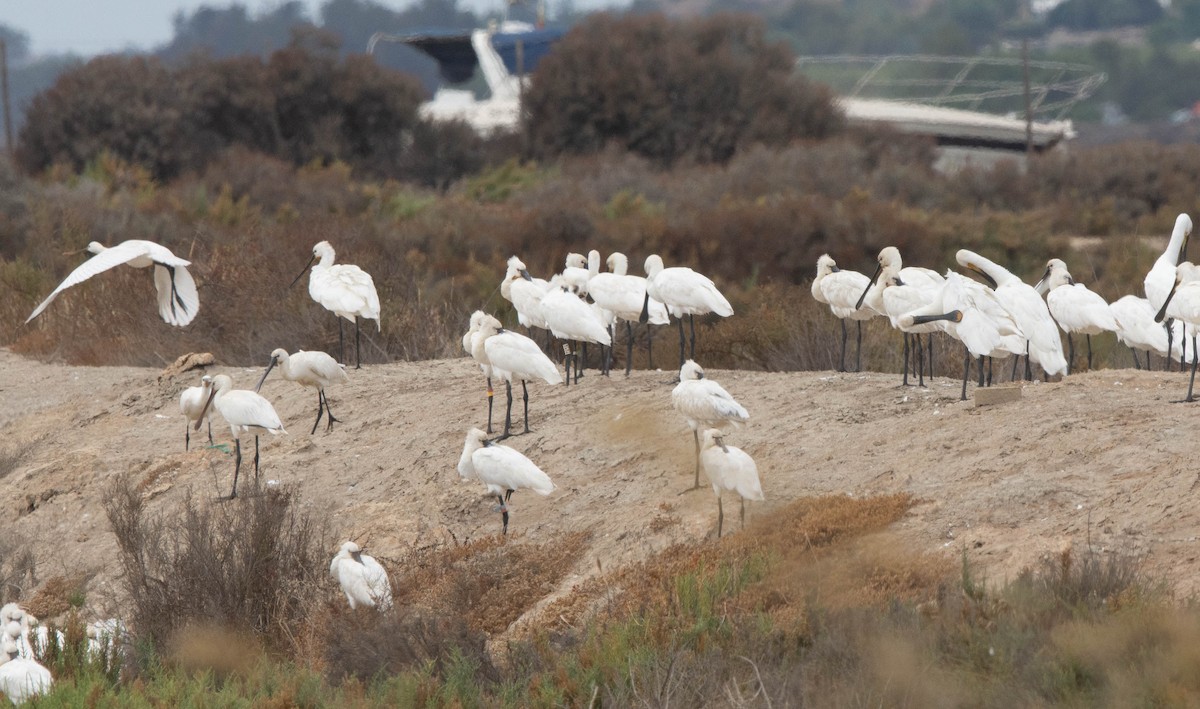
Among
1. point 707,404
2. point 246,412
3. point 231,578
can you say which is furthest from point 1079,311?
point 231,578

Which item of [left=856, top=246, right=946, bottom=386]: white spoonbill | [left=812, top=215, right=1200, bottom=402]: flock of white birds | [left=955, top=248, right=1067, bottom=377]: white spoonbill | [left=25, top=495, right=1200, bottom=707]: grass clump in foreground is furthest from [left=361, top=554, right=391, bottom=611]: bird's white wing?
[left=955, top=248, right=1067, bottom=377]: white spoonbill

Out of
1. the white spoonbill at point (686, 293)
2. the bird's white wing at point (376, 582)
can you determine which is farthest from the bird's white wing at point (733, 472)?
the white spoonbill at point (686, 293)

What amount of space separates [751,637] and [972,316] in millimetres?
3419

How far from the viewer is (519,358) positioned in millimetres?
10281

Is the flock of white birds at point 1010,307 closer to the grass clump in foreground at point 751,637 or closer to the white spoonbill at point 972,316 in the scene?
the white spoonbill at point 972,316

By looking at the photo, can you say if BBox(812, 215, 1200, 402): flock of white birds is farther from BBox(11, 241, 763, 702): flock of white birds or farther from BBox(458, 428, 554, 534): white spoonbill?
BBox(458, 428, 554, 534): white spoonbill

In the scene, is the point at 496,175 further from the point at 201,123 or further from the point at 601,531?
the point at 601,531

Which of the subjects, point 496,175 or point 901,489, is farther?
point 496,175

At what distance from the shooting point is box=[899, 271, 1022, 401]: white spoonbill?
31.4ft

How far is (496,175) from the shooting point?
114 ft

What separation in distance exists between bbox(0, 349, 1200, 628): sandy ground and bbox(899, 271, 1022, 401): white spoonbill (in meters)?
0.39

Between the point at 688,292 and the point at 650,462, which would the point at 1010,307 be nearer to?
the point at 688,292

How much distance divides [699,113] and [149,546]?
107 feet

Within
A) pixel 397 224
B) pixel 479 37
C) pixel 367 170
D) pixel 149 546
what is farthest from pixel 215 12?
pixel 149 546
